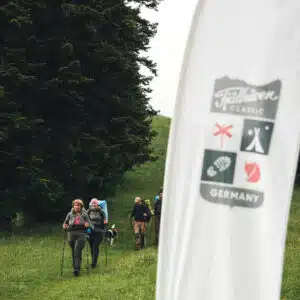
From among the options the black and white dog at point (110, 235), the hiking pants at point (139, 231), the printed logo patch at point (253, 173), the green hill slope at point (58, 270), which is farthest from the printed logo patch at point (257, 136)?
the black and white dog at point (110, 235)

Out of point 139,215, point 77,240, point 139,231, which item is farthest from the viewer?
point 139,231

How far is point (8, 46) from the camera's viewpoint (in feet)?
90.4

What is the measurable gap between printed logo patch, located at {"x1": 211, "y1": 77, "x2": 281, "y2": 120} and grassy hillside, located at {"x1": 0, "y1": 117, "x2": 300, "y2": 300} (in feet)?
29.5

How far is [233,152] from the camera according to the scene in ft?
17.0

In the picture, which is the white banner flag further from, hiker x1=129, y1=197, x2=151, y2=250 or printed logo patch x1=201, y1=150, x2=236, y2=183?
hiker x1=129, y1=197, x2=151, y2=250

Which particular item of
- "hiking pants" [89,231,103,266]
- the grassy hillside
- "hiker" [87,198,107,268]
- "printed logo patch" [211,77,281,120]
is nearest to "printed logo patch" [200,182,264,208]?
"printed logo patch" [211,77,281,120]

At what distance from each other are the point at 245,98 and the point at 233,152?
420 millimetres

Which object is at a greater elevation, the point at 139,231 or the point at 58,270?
the point at 139,231

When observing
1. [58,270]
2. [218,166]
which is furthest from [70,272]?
[218,166]

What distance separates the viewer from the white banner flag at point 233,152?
16.8 feet

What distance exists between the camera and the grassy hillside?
1478 cm

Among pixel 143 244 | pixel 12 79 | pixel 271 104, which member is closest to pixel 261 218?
pixel 271 104

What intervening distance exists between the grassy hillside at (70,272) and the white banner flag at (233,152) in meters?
8.60

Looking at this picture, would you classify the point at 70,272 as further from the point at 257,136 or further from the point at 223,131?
the point at 257,136
